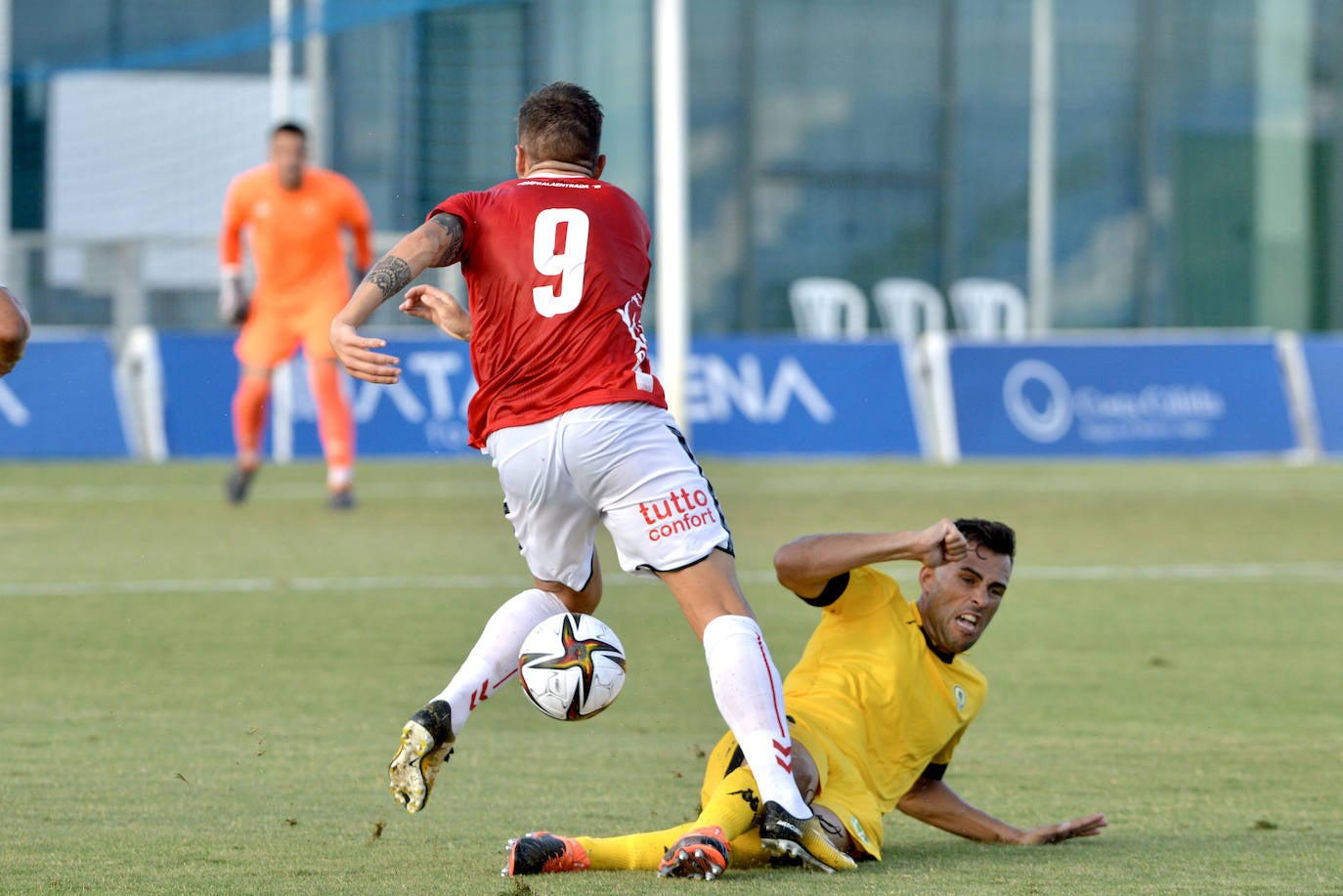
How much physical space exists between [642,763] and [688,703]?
1.12 meters

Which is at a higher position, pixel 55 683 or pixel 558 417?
pixel 558 417

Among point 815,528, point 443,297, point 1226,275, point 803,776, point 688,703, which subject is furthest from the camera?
point 1226,275

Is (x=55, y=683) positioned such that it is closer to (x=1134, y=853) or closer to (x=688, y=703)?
(x=688, y=703)

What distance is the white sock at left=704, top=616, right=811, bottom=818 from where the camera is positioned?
4.38 meters

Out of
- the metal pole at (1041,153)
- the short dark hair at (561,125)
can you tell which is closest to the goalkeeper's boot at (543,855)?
the short dark hair at (561,125)

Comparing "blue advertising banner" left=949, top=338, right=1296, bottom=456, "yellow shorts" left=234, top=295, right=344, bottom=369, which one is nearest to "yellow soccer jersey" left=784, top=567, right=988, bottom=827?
"yellow shorts" left=234, top=295, right=344, bottom=369

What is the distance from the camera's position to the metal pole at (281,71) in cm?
2186

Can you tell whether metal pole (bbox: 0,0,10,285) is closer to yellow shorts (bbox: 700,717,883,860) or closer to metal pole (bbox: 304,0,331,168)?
metal pole (bbox: 304,0,331,168)

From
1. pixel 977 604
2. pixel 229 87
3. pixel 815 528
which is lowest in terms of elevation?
pixel 815 528

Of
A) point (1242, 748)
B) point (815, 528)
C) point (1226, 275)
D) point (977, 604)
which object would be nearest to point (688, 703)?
point (1242, 748)

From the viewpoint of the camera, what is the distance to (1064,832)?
4836 mm

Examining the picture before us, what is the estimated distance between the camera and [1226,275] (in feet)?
106

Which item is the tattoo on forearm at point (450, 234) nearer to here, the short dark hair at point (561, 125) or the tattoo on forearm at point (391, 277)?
the tattoo on forearm at point (391, 277)

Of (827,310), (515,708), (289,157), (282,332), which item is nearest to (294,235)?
(289,157)
